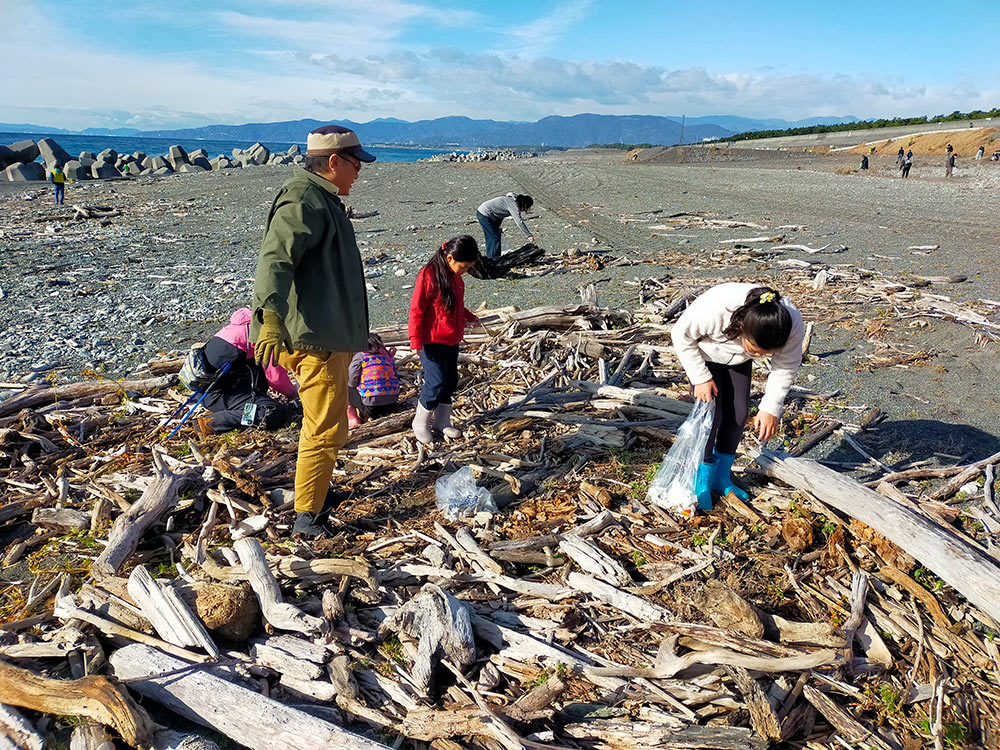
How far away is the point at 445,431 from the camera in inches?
220

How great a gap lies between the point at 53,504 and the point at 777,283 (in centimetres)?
1080

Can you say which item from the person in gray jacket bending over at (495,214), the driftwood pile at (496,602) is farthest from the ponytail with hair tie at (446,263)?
the person in gray jacket bending over at (495,214)

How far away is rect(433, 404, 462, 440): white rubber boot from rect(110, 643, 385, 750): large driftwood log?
9.45 feet

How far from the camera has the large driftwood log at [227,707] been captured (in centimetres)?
268

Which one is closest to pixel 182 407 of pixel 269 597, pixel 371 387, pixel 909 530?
pixel 371 387

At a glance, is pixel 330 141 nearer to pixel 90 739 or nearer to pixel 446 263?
pixel 446 263

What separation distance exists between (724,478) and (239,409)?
446cm

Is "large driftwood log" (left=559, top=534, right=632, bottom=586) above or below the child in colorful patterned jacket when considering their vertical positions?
below

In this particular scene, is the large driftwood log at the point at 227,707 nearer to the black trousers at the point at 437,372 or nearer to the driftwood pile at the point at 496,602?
the driftwood pile at the point at 496,602

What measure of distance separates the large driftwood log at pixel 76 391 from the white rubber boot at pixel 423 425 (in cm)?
318

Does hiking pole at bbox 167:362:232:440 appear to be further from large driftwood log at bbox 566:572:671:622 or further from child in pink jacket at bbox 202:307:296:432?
large driftwood log at bbox 566:572:671:622

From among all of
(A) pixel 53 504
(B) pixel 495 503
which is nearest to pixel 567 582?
(B) pixel 495 503

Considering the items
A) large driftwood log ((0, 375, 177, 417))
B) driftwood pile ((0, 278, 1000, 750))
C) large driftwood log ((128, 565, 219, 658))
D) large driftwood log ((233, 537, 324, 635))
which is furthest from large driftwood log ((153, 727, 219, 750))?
large driftwood log ((0, 375, 177, 417))

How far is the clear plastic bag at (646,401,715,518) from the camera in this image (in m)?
4.29
